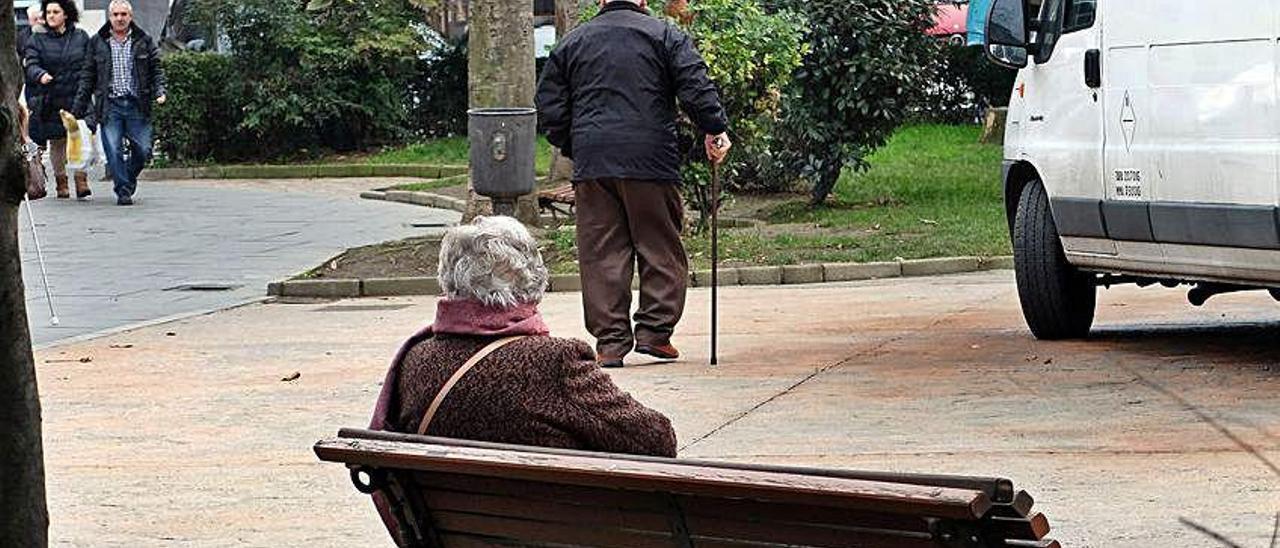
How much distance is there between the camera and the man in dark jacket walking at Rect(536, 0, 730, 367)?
10.8 m

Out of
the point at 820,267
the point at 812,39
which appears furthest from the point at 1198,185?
the point at 812,39

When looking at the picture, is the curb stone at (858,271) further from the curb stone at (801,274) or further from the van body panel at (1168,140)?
the van body panel at (1168,140)

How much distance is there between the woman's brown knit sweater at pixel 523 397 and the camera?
5.02 meters

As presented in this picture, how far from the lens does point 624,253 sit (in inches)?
433

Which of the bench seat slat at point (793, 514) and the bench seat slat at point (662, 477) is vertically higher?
the bench seat slat at point (662, 477)

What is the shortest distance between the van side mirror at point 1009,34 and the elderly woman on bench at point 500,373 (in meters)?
6.48

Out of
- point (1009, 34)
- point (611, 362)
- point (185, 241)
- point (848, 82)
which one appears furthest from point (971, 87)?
point (611, 362)

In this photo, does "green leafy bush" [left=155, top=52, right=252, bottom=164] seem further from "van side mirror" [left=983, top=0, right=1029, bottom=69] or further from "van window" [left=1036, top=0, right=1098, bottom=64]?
"van window" [left=1036, top=0, right=1098, bottom=64]

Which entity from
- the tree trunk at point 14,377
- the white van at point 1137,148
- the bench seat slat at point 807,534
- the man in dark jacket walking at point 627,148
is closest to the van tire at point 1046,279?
the white van at point 1137,148

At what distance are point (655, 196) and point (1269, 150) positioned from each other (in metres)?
2.86

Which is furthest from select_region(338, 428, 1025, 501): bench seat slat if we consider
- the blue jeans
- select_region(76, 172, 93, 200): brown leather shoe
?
select_region(76, 172, 93, 200): brown leather shoe

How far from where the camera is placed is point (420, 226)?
20.2 metres

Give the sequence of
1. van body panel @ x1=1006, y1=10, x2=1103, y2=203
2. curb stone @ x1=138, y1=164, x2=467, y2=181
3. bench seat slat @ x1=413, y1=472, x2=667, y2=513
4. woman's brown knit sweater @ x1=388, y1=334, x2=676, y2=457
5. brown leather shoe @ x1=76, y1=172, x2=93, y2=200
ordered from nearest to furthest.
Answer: bench seat slat @ x1=413, y1=472, x2=667, y2=513 → woman's brown knit sweater @ x1=388, y1=334, x2=676, y2=457 → van body panel @ x1=1006, y1=10, x2=1103, y2=203 → brown leather shoe @ x1=76, y1=172, x2=93, y2=200 → curb stone @ x1=138, y1=164, x2=467, y2=181

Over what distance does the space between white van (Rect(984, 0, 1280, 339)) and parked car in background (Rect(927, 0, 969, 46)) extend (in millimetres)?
9642
